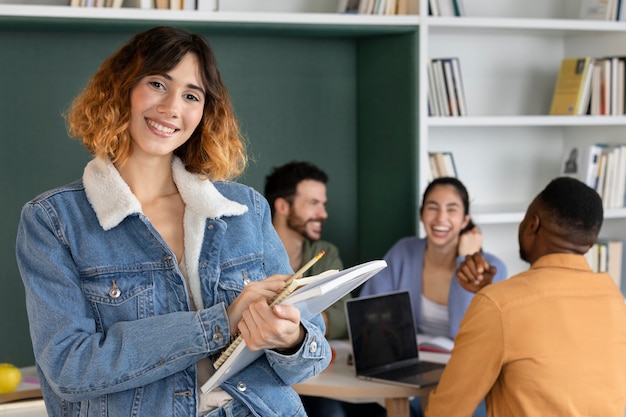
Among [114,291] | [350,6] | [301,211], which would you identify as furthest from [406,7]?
[114,291]

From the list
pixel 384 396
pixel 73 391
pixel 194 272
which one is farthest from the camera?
pixel 384 396

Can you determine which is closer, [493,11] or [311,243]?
[311,243]

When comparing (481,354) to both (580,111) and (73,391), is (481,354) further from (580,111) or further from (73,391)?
(580,111)

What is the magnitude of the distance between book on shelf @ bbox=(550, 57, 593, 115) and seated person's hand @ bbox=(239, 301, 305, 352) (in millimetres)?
3051

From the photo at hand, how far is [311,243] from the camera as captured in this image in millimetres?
3801

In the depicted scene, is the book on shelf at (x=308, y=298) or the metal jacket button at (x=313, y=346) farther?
the metal jacket button at (x=313, y=346)

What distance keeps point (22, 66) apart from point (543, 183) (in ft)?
8.52

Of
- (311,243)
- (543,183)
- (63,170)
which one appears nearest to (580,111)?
(543,183)

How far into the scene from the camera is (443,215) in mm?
3607

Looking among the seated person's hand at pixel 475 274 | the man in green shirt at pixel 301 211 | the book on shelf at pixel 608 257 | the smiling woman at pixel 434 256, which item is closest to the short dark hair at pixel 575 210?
the seated person's hand at pixel 475 274

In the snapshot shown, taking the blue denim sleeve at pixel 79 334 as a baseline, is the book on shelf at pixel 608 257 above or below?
below

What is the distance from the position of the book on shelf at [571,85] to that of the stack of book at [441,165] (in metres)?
0.66

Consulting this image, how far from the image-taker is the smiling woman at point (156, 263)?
57.3 inches

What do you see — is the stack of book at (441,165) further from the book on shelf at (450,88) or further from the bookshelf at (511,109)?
the bookshelf at (511,109)
